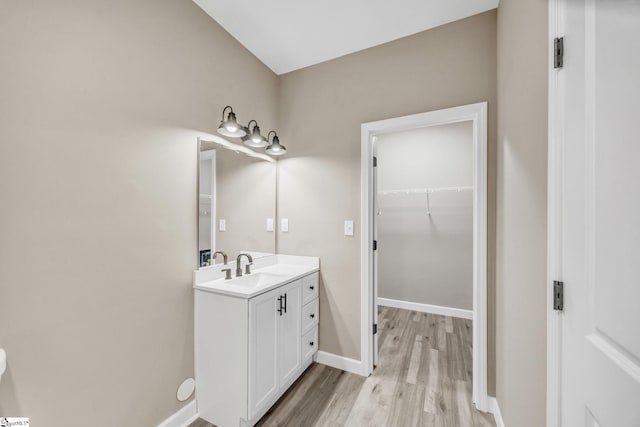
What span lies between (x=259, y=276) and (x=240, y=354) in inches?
25.9

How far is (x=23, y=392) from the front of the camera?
100 cm

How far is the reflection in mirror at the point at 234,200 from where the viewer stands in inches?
70.3

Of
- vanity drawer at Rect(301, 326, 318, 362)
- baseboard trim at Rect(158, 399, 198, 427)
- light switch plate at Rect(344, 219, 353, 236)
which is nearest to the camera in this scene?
baseboard trim at Rect(158, 399, 198, 427)

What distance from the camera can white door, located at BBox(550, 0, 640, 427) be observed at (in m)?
0.56

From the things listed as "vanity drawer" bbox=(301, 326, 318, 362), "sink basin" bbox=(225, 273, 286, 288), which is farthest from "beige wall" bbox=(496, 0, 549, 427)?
"sink basin" bbox=(225, 273, 286, 288)

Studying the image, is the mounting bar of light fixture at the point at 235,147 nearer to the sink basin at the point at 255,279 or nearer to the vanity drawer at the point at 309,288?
the sink basin at the point at 255,279

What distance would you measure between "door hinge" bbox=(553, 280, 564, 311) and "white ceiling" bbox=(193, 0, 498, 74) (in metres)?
1.87

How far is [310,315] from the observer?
84.4 inches

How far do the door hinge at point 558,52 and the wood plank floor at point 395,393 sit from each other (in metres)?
2.00

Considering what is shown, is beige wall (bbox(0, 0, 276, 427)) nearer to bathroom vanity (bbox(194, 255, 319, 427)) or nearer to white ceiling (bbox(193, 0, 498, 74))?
bathroom vanity (bbox(194, 255, 319, 427))

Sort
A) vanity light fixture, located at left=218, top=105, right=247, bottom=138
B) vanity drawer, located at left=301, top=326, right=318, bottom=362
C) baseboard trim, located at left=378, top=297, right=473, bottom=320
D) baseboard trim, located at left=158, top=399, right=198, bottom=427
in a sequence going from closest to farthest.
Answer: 1. baseboard trim, located at left=158, top=399, right=198, bottom=427
2. vanity light fixture, located at left=218, top=105, right=247, bottom=138
3. vanity drawer, located at left=301, top=326, right=318, bottom=362
4. baseboard trim, located at left=378, top=297, right=473, bottom=320

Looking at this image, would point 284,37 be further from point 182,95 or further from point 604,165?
point 604,165

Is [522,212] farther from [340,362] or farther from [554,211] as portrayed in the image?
[340,362]

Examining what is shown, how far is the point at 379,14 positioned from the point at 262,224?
1.92 meters
